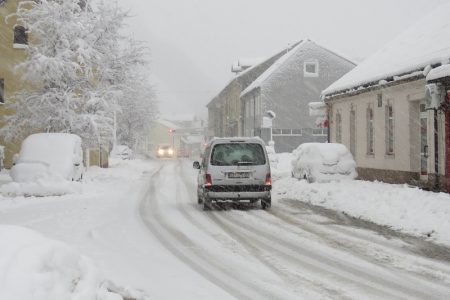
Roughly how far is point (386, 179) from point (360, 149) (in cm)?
402

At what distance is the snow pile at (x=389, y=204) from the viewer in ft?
37.8

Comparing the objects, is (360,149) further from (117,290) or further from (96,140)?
(117,290)

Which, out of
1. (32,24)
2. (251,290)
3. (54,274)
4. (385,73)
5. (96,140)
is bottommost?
(251,290)

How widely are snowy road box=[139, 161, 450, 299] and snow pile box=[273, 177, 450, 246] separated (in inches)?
40.2

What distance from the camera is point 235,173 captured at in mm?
15156

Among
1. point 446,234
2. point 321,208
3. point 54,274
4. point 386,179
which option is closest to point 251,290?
point 54,274

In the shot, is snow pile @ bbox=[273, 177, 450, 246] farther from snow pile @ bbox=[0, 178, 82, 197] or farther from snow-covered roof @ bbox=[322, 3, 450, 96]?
snow pile @ bbox=[0, 178, 82, 197]

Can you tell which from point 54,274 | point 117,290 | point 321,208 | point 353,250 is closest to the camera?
point 54,274

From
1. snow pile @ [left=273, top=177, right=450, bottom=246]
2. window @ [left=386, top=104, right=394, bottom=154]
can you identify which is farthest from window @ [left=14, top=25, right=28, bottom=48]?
window @ [left=386, top=104, right=394, bottom=154]

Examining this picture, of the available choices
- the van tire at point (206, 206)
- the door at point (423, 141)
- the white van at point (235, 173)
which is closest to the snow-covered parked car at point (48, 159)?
the van tire at point (206, 206)

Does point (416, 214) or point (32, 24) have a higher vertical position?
point (32, 24)

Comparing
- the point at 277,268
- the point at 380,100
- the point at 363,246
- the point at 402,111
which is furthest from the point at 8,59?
the point at 277,268

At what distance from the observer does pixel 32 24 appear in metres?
25.6

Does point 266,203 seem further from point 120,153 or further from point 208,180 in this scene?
point 120,153
